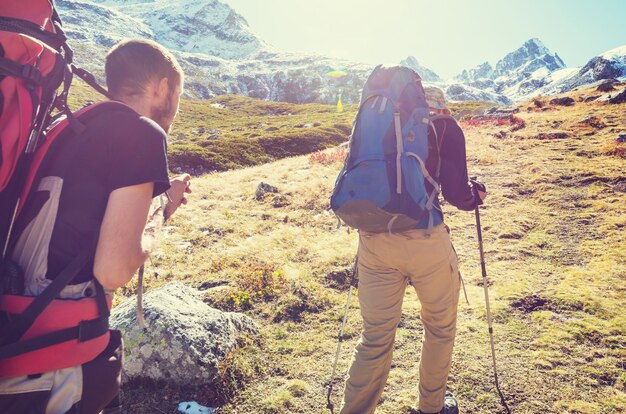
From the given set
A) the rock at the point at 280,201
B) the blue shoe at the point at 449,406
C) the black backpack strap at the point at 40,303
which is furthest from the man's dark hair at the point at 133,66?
the rock at the point at 280,201

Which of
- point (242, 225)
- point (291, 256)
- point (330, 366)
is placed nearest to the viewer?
point (330, 366)

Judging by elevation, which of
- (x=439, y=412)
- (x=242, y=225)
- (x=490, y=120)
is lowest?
(x=242, y=225)

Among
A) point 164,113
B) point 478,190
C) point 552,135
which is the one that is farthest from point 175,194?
point 552,135

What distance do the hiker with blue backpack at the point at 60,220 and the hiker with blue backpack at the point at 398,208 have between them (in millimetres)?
1913

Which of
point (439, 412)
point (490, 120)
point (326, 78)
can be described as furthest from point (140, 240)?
point (326, 78)

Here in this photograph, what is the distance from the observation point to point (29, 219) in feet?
6.33

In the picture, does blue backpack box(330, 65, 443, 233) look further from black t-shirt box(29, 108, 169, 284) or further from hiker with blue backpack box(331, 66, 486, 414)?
black t-shirt box(29, 108, 169, 284)

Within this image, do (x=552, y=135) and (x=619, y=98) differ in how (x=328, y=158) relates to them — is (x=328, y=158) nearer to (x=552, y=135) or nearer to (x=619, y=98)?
(x=552, y=135)

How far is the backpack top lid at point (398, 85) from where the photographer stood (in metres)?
3.59

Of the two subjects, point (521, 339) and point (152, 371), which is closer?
point (152, 371)

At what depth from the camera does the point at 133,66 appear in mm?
2396

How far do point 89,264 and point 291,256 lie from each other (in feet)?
24.2

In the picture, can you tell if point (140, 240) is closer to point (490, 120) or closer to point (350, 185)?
point (350, 185)

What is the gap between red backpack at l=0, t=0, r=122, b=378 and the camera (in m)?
1.73
